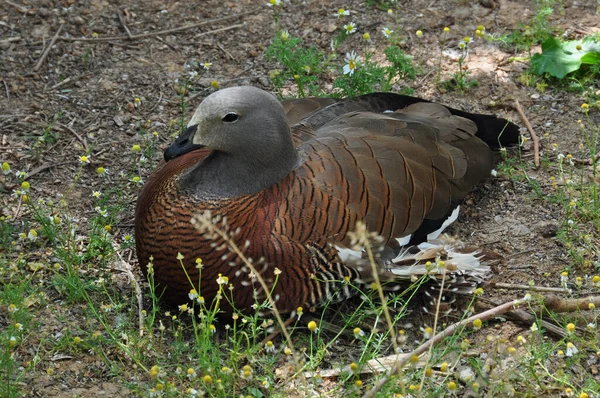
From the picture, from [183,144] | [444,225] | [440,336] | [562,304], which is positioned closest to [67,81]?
[183,144]

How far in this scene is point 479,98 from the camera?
543cm

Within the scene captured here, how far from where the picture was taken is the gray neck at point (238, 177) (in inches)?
155

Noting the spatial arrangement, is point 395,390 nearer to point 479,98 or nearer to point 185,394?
point 185,394

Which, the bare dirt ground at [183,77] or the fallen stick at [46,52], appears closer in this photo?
the bare dirt ground at [183,77]

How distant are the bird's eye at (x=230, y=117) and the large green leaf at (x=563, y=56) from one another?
7.85ft

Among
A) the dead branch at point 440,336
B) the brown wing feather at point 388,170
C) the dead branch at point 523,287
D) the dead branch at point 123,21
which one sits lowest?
the dead branch at point 523,287

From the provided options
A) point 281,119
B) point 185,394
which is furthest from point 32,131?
point 185,394

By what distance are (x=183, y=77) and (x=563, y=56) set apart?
92.5 inches

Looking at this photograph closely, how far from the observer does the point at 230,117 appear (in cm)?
386

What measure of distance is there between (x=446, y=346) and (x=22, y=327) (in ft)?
5.51

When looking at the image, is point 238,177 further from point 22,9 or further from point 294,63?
point 22,9

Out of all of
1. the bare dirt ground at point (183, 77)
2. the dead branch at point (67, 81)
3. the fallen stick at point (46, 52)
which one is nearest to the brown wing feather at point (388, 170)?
the bare dirt ground at point (183, 77)

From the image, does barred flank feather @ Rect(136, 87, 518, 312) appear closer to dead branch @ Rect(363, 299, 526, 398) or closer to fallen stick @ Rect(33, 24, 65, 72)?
dead branch @ Rect(363, 299, 526, 398)

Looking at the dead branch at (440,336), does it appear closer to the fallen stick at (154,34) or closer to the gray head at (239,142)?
the gray head at (239,142)
